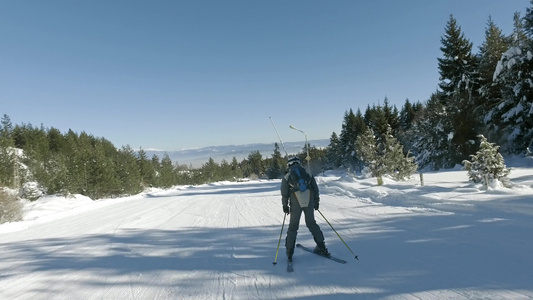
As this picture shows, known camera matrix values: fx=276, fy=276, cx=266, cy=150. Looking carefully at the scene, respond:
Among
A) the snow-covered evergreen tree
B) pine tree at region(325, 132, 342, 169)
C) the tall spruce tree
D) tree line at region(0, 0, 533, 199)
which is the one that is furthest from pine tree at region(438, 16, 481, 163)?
pine tree at region(325, 132, 342, 169)

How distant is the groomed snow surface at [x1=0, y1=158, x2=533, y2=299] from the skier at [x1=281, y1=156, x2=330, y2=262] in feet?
1.34

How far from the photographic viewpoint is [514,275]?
156 inches

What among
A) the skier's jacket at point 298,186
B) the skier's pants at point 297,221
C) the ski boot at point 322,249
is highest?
the skier's jacket at point 298,186

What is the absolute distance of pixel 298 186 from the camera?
214 inches

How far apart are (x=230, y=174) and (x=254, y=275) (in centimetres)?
10560

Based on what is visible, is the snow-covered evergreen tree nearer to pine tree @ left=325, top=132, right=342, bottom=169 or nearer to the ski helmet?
the ski helmet

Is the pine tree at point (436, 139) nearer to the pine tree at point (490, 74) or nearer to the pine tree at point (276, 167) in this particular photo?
the pine tree at point (490, 74)

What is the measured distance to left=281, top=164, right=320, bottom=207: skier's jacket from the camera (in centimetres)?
542

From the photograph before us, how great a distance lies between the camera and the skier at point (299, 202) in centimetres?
540

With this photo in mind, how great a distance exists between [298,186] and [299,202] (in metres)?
0.31

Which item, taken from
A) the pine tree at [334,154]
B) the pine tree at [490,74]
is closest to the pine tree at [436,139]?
the pine tree at [490,74]

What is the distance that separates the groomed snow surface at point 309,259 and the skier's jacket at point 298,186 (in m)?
1.24

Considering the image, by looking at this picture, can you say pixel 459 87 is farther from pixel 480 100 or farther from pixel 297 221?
pixel 297 221

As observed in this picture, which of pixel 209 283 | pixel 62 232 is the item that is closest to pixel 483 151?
pixel 209 283
